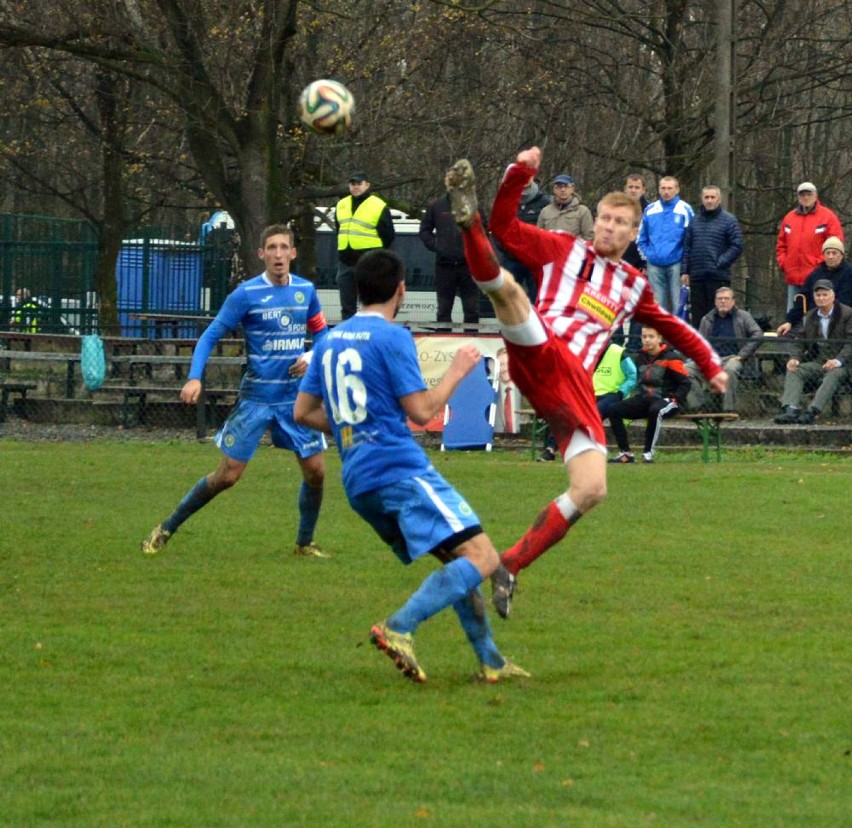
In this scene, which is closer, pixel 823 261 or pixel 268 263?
pixel 268 263

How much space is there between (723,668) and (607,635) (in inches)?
34.2

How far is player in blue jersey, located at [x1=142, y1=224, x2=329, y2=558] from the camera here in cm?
1006

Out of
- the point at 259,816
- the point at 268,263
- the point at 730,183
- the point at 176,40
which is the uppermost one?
the point at 176,40

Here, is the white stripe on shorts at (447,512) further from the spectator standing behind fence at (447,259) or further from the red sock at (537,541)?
the spectator standing behind fence at (447,259)

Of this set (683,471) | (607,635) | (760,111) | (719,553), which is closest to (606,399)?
(683,471)

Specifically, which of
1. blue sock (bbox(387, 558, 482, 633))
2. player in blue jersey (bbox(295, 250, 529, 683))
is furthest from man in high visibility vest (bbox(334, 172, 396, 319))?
blue sock (bbox(387, 558, 482, 633))

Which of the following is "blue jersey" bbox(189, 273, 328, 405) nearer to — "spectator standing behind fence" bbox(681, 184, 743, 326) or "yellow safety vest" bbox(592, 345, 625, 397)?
"yellow safety vest" bbox(592, 345, 625, 397)

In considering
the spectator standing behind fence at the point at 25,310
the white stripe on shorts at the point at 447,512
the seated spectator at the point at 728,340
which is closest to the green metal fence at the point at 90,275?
the spectator standing behind fence at the point at 25,310

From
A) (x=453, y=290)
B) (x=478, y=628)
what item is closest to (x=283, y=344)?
(x=478, y=628)

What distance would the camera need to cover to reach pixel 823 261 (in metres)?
18.5

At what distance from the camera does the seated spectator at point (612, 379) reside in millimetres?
16641

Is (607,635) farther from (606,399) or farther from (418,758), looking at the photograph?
(606,399)

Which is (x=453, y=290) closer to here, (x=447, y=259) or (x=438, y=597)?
(x=447, y=259)

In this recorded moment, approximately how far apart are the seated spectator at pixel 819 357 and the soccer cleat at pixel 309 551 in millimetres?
8633
